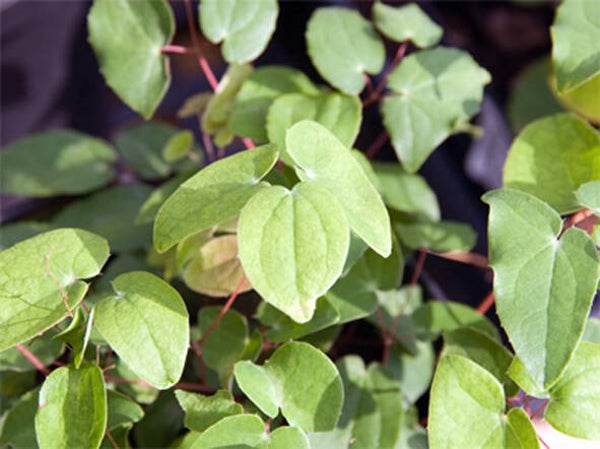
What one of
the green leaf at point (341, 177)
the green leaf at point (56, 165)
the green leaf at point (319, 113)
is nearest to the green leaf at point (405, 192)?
the green leaf at point (319, 113)

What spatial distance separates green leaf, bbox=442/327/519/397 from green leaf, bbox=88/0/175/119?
1.12ft

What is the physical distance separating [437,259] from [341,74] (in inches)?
12.3

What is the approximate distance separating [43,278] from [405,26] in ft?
1.45

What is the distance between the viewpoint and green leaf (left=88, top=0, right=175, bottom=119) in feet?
2.30

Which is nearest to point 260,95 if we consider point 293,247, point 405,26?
point 405,26

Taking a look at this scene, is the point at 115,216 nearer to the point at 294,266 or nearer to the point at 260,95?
the point at 260,95

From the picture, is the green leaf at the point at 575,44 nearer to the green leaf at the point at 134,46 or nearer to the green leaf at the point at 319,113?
the green leaf at the point at 319,113

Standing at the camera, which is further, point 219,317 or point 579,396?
point 219,317

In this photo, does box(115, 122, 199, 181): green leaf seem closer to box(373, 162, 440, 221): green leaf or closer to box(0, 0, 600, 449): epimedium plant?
box(0, 0, 600, 449): epimedium plant

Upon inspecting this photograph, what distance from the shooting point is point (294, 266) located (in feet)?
1.53

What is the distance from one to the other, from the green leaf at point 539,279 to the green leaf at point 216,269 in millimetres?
219

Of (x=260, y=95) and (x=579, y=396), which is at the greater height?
(x=260, y=95)

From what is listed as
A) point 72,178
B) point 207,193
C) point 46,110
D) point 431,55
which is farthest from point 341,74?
point 46,110

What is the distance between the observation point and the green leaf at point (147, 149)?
0.90 metres
